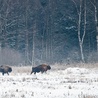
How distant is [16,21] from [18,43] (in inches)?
138

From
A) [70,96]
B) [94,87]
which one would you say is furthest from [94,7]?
[70,96]

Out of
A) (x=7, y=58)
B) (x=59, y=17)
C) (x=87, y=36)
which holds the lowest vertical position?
(x=7, y=58)

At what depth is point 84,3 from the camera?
135 ft

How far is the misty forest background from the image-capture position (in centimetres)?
4194

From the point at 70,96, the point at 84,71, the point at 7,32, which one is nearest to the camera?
the point at 70,96

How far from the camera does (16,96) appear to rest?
1262cm

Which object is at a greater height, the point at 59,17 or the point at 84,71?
the point at 59,17

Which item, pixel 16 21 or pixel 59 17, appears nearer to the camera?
pixel 16 21

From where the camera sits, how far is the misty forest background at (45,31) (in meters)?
41.9

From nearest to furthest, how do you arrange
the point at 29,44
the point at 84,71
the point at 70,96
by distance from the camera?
the point at 70,96 < the point at 84,71 < the point at 29,44

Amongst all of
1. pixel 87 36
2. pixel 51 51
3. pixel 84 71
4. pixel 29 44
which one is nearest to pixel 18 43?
pixel 29 44

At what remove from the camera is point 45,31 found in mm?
46969

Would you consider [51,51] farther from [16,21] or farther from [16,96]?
[16,96]

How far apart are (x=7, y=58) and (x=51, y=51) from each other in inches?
279
